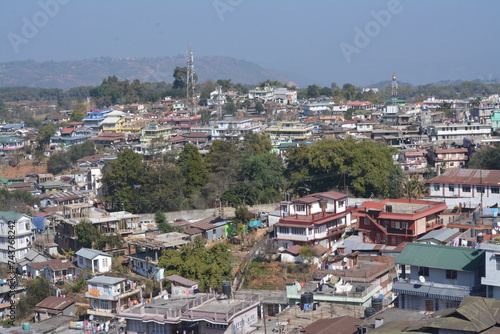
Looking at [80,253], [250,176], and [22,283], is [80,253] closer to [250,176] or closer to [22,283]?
[22,283]

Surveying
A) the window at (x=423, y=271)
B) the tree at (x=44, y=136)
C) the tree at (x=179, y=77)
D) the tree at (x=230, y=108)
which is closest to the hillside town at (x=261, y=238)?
the window at (x=423, y=271)

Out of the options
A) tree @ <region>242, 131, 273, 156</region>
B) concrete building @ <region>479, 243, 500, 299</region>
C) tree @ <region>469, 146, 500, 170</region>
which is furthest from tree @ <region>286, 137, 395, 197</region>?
concrete building @ <region>479, 243, 500, 299</region>

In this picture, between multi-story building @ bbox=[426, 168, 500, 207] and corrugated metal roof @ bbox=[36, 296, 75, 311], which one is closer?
corrugated metal roof @ bbox=[36, 296, 75, 311]

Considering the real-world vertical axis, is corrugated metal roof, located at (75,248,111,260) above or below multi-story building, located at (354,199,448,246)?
below

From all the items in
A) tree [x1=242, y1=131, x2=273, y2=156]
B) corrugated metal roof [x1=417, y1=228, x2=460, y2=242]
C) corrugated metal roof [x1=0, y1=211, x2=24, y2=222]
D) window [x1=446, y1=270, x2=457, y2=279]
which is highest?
tree [x1=242, y1=131, x2=273, y2=156]

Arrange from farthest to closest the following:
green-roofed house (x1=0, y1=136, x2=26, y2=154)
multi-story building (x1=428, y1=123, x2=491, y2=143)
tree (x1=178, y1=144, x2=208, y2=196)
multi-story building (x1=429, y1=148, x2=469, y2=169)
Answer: green-roofed house (x1=0, y1=136, x2=26, y2=154)
multi-story building (x1=428, y1=123, x2=491, y2=143)
multi-story building (x1=429, y1=148, x2=469, y2=169)
tree (x1=178, y1=144, x2=208, y2=196)

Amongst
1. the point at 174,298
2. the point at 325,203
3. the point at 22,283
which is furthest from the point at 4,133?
the point at 174,298

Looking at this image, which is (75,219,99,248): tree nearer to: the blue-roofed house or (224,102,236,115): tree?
the blue-roofed house

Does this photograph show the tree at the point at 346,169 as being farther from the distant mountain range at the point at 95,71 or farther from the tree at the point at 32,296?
the distant mountain range at the point at 95,71
